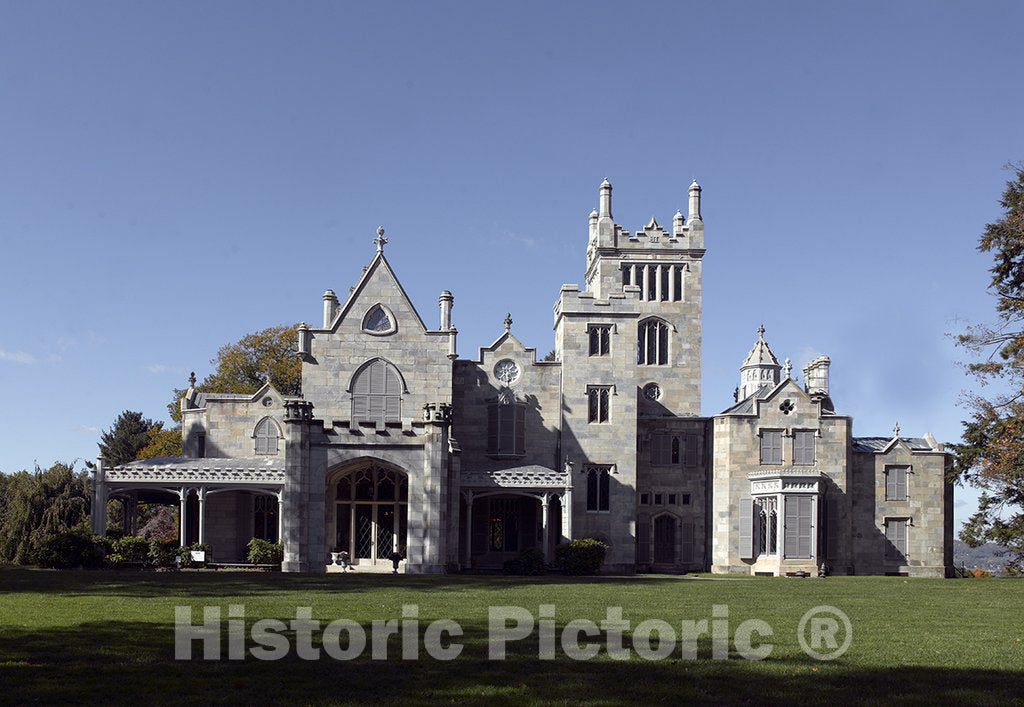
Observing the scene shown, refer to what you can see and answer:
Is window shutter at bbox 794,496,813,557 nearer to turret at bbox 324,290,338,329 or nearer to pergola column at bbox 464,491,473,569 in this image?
pergola column at bbox 464,491,473,569

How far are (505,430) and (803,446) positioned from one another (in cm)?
1351

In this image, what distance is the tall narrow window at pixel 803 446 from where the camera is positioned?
51250 millimetres

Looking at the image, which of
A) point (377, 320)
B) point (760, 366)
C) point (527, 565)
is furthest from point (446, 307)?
point (760, 366)

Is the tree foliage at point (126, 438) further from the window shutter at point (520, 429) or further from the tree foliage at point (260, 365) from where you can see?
the window shutter at point (520, 429)

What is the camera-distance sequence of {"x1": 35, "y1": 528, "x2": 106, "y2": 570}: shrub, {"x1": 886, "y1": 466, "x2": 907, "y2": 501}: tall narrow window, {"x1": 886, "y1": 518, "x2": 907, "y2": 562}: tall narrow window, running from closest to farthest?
1. {"x1": 35, "y1": 528, "x2": 106, "y2": 570}: shrub
2. {"x1": 886, "y1": 518, "x2": 907, "y2": 562}: tall narrow window
3. {"x1": 886, "y1": 466, "x2": 907, "y2": 501}: tall narrow window

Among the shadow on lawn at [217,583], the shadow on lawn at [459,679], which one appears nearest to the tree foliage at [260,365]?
the shadow on lawn at [217,583]

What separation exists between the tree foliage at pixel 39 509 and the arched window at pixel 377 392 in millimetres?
11955

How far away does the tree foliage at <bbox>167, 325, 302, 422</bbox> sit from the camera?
66250mm

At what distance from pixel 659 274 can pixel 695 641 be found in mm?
48317

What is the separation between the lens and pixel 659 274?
6431 cm

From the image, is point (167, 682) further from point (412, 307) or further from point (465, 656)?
point (412, 307)

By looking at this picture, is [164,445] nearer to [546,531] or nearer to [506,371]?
[506,371]

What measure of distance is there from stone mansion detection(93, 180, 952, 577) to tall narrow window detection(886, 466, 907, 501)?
65 mm

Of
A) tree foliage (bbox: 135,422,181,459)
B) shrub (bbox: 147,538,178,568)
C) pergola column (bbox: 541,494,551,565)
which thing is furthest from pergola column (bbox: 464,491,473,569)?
tree foliage (bbox: 135,422,181,459)
